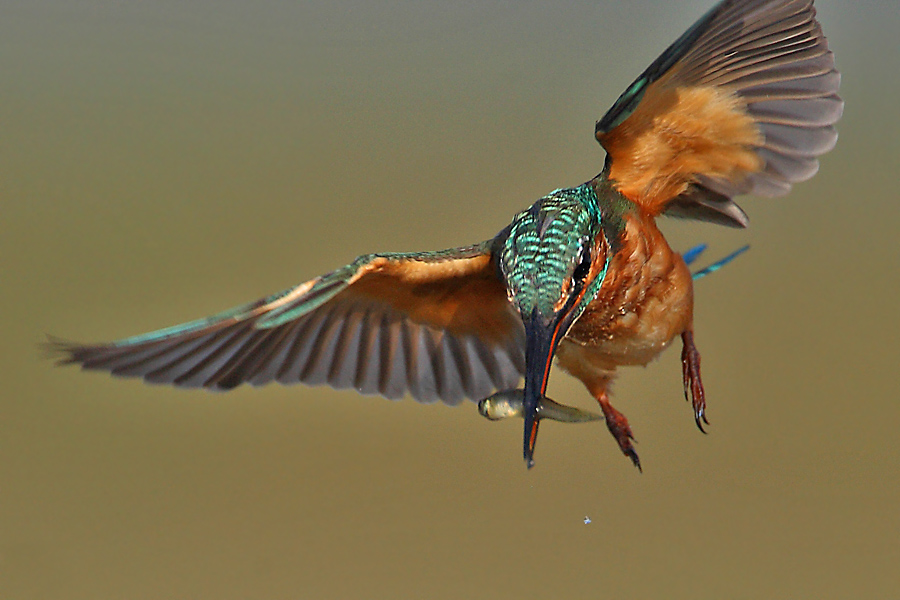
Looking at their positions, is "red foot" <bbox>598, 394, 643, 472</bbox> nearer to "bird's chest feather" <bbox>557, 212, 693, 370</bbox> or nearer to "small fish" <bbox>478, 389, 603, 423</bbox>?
"bird's chest feather" <bbox>557, 212, 693, 370</bbox>

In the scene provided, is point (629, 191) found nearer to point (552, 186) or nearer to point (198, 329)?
point (198, 329)

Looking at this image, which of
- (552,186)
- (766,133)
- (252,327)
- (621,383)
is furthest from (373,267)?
(552,186)

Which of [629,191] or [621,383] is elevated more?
[629,191]

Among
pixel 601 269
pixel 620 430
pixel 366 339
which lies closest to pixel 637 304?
pixel 601 269

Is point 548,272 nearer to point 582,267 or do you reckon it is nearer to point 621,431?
point 582,267

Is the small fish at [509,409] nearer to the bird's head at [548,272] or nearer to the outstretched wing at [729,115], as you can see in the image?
the bird's head at [548,272]

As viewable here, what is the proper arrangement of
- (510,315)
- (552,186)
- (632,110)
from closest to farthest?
(632,110), (510,315), (552,186)

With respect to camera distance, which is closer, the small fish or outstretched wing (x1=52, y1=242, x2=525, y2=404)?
the small fish

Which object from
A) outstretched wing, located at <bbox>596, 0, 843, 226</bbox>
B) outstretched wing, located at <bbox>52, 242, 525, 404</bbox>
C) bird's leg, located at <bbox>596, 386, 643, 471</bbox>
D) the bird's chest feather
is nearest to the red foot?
bird's leg, located at <bbox>596, 386, 643, 471</bbox>
